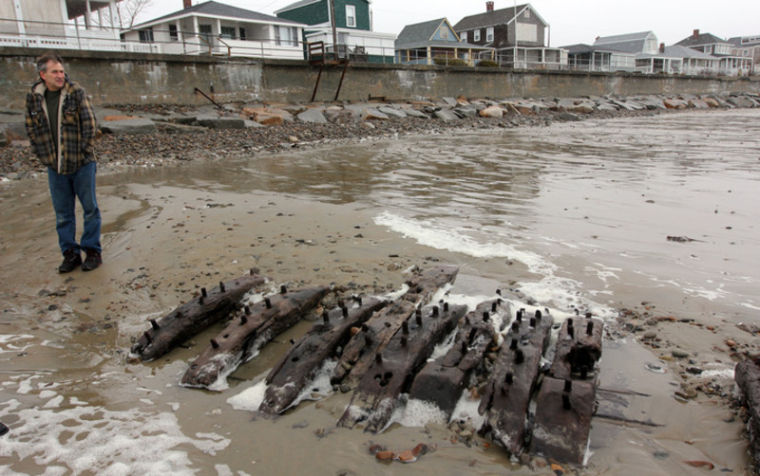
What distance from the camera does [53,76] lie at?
466cm

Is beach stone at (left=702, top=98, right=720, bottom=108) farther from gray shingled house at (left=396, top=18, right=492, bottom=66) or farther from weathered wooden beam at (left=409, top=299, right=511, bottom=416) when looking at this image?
weathered wooden beam at (left=409, top=299, right=511, bottom=416)

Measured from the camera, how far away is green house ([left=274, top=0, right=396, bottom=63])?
4362 centimetres

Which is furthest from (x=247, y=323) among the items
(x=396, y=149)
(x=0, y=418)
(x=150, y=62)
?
(x=150, y=62)

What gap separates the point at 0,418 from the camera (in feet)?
9.09

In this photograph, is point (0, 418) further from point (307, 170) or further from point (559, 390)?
point (307, 170)

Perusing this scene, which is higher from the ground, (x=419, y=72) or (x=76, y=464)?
(x=419, y=72)

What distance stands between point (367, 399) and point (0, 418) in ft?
6.60

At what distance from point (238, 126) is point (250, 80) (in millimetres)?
8309

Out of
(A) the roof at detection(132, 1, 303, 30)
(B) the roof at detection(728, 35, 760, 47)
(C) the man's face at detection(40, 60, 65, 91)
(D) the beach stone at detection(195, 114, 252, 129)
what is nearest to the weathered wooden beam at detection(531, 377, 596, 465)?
(C) the man's face at detection(40, 60, 65, 91)

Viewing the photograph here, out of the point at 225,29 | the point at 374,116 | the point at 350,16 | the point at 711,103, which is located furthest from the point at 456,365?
the point at 711,103

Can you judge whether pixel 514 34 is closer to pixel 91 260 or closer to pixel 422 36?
pixel 422 36

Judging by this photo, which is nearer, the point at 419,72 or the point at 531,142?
the point at 531,142

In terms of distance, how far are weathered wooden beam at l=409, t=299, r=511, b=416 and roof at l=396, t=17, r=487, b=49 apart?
179ft

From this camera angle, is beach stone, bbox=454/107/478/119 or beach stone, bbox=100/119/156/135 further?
beach stone, bbox=454/107/478/119
